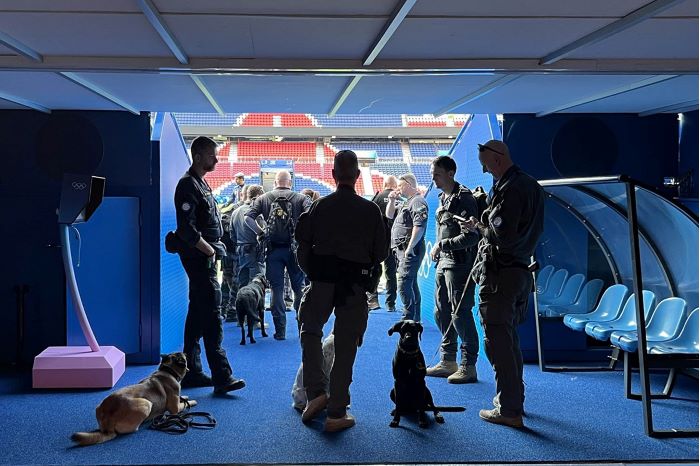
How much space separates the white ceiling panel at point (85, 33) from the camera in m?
3.13

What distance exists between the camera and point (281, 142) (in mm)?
29984

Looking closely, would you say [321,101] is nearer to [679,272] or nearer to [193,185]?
[193,185]

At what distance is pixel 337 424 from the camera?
4.25 metres

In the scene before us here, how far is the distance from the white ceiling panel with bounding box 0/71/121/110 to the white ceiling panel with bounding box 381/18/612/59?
230 cm

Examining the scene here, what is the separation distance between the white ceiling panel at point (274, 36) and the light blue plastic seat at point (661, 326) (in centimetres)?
281

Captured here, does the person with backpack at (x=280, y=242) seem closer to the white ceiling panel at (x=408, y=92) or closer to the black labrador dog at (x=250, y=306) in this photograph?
the black labrador dog at (x=250, y=306)

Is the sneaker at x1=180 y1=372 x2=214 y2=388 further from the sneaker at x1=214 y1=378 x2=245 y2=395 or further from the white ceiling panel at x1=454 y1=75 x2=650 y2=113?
the white ceiling panel at x1=454 y1=75 x2=650 y2=113

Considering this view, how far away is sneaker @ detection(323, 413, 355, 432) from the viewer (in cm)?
424

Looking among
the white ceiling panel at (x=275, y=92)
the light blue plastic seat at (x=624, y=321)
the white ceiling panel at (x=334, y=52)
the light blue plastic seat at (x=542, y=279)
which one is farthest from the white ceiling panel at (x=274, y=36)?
the light blue plastic seat at (x=542, y=279)

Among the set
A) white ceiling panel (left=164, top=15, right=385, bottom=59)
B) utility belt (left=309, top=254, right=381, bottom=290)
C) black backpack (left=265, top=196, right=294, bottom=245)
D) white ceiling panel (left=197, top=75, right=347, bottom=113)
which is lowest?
utility belt (left=309, top=254, right=381, bottom=290)

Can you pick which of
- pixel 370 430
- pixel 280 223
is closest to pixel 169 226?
pixel 280 223

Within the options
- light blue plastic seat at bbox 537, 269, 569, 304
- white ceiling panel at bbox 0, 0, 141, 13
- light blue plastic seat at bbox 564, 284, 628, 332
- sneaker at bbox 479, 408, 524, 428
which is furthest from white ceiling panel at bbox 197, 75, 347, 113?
light blue plastic seat at bbox 564, 284, 628, 332

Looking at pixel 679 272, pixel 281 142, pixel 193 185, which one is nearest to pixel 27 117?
pixel 193 185

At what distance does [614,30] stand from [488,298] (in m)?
1.76
